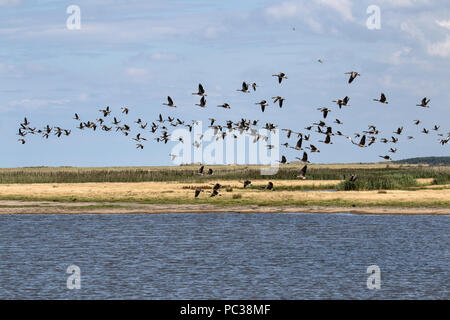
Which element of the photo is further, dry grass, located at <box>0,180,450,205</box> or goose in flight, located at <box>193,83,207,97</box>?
dry grass, located at <box>0,180,450,205</box>

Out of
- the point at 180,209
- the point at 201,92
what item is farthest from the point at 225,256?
the point at 180,209

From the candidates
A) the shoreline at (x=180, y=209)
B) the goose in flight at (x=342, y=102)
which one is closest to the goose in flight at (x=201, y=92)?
the goose in flight at (x=342, y=102)

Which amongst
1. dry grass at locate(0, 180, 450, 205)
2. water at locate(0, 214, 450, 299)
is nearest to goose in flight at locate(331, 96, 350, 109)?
water at locate(0, 214, 450, 299)

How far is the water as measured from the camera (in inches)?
1098

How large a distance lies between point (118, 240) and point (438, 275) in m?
18.6

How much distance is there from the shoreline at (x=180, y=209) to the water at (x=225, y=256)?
5.73 feet

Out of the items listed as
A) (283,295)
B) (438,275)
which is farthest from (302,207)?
(283,295)

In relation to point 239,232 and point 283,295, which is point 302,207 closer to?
point 239,232

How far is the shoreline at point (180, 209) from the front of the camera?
56312mm

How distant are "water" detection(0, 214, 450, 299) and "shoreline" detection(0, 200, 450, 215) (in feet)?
5.73
